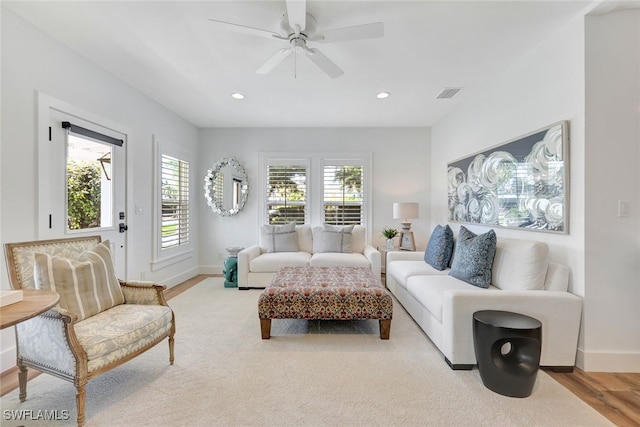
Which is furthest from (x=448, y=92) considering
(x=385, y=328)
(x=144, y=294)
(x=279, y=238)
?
(x=144, y=294)

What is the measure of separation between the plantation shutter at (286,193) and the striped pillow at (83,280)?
310 cm

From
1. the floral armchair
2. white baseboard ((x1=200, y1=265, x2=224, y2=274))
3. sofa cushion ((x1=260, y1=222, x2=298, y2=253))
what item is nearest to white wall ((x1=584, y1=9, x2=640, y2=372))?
the floral armchair

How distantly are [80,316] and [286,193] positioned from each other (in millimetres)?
3598

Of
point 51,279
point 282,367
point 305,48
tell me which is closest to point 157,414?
point 282,367

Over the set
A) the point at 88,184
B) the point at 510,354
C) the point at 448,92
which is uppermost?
the point at 448,92

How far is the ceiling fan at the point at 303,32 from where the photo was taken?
1.90 m

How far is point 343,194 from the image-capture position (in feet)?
16.9

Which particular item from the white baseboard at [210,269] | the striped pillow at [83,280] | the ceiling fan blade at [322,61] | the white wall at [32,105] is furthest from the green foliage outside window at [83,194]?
the ceiling fan blade at [322,61]

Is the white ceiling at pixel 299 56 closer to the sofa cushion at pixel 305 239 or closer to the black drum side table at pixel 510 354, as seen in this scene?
the sofa cushion at pixel 305 239

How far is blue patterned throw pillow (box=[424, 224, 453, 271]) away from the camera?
3.29 m

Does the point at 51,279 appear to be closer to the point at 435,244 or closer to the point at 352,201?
the point at 435,244

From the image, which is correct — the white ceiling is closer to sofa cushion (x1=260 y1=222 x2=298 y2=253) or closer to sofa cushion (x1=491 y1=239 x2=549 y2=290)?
sofa cushion (x1=491 y1=239 x2=549 y2=290)

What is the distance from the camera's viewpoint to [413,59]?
2.74 metres

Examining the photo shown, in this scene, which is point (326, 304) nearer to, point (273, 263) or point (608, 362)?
point (273, 263)
